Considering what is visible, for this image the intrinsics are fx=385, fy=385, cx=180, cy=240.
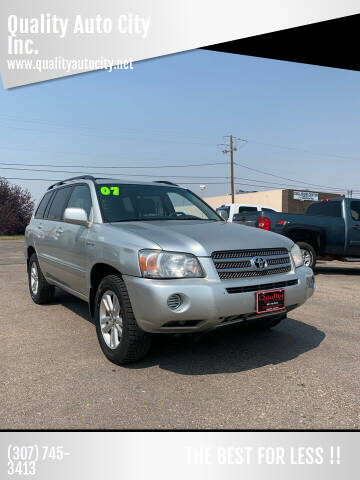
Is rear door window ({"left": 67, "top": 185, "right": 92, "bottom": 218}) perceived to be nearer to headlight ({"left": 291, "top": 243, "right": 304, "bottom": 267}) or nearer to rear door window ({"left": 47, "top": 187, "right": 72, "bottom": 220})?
rear door window ({"left": 47, "top": 187, "right": 72, "bottom": 220})

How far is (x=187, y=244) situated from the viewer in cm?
323

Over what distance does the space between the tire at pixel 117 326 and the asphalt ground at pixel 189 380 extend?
141mm

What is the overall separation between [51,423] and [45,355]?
4.47 feet

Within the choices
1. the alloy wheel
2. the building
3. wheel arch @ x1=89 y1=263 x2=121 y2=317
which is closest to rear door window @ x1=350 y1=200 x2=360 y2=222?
Answer: wheel arch @ x1=89 y1=263 x2=121 y2=317

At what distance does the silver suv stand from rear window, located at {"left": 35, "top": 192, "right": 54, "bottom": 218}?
4.99ft

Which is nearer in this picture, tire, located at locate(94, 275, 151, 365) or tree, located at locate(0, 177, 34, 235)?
tire, located at locate(94, 275, 151, 365)

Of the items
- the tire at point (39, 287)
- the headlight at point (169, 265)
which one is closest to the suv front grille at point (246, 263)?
the headlight at point (169, 265)

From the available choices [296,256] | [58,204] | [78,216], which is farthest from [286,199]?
[78,216]

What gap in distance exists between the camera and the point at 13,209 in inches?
1647

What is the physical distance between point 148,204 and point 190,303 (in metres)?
1.84

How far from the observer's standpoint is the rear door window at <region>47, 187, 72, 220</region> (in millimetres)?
5223

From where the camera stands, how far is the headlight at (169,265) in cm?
312

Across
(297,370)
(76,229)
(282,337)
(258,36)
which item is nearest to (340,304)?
(282,337)

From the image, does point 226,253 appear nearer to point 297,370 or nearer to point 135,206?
point 297,370
